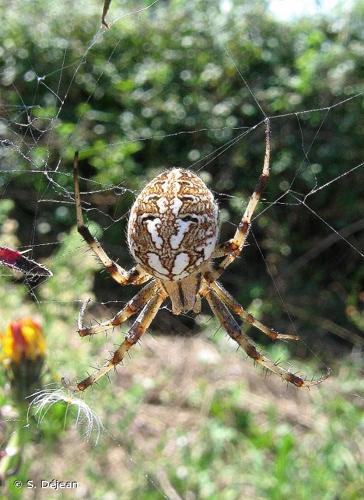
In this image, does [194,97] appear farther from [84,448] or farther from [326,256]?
[84,448]

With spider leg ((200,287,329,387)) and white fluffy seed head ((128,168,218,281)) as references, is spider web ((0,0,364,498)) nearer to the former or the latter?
spider leg ((200,287,329,387))

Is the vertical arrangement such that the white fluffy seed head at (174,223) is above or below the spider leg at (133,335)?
above

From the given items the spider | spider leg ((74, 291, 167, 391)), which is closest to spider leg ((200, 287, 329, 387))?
the spider

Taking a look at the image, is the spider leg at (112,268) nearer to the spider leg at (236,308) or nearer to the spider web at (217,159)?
the spider leg at (236,308)

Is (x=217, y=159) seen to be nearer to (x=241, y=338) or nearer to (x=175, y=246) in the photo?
(x=241, y=338)

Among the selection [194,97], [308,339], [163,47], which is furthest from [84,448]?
[163,47]

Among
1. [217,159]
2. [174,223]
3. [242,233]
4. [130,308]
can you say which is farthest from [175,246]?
[217,159]

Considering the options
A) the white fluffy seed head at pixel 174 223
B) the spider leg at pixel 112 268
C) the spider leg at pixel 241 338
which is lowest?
the spider leg at pixel 241 338

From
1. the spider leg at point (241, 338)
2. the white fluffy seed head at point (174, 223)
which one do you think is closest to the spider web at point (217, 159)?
the spider leg at point (241, 338)
